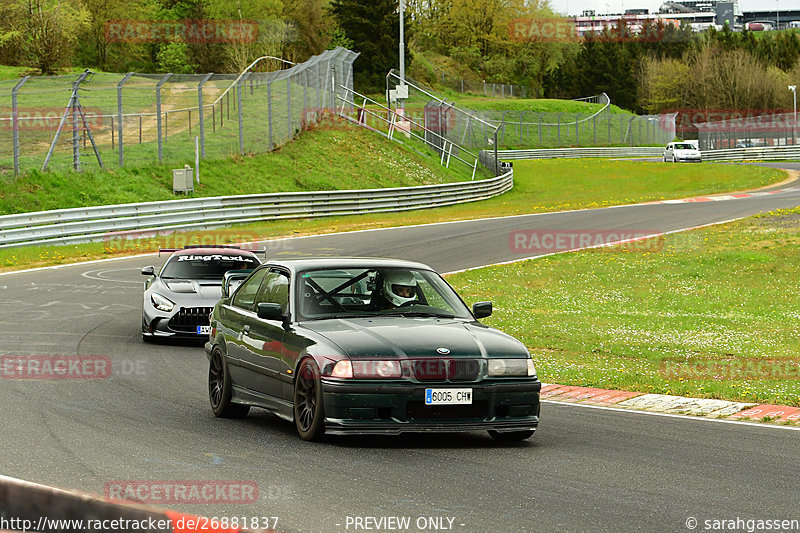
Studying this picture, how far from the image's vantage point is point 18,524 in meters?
4.50

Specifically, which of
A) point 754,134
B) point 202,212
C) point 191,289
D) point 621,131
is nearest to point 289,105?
point 202,212

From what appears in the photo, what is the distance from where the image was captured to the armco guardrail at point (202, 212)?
91.9ft

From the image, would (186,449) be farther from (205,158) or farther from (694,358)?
(205,158)

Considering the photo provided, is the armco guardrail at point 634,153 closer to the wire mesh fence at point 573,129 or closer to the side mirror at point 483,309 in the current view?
the wire mesh fence at point 573,129

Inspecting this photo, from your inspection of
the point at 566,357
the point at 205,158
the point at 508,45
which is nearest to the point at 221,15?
the point at 508,45

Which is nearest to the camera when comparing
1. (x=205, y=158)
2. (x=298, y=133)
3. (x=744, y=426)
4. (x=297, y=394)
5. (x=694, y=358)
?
(x=297, y=394)

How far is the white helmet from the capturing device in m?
9.32

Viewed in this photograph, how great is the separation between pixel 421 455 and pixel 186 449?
5.63 feet

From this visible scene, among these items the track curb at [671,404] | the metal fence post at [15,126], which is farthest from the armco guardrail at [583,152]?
→ the track curb at [671,404]

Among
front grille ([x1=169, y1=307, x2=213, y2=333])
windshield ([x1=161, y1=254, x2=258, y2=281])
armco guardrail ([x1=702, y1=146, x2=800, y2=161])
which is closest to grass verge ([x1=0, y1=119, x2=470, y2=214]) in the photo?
windshield ([x1=161, y1=254, x2=258, y2=281])

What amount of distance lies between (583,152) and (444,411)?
256 feet

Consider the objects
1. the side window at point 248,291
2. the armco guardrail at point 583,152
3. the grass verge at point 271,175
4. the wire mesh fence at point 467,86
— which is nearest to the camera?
the side window at point 248,291

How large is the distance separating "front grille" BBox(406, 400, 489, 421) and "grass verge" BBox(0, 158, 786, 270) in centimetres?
1863

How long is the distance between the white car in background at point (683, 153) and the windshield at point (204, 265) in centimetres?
5738
